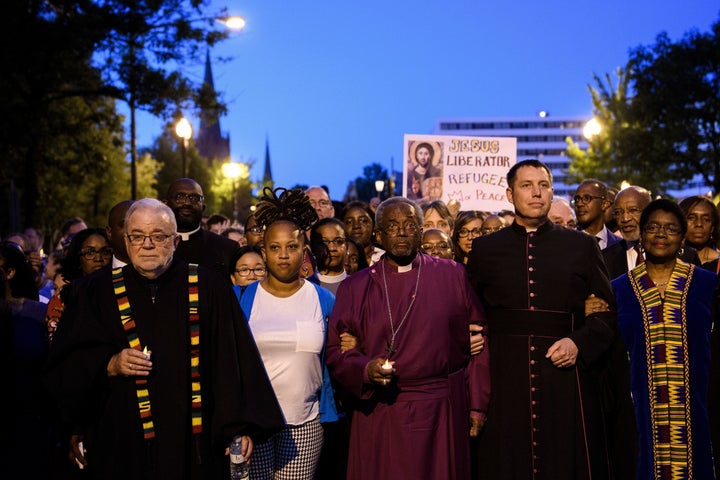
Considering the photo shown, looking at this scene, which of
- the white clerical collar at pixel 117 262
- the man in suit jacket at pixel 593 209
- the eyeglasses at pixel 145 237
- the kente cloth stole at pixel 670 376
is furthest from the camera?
the man in suit jacket at pixel 593 209

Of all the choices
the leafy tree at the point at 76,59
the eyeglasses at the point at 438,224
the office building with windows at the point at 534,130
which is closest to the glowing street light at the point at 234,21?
the leafy tree at the point at 76,59

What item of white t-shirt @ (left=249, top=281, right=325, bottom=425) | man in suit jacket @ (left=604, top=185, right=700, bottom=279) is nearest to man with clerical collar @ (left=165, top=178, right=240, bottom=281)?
white t-shirt @ (left=249, top=281, right=325, bottom=425)

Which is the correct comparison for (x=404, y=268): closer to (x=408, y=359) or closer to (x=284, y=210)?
(x=408, y=359)

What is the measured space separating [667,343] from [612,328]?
897 millimetres

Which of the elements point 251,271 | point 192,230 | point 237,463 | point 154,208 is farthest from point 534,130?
point 237,463

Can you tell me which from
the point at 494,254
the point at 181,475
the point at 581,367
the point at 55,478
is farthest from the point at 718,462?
the point at 55,478

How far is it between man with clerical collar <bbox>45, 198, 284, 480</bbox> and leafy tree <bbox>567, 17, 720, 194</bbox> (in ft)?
130

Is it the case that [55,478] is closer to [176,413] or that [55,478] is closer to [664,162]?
[176,413]

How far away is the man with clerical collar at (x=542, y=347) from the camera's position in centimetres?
614

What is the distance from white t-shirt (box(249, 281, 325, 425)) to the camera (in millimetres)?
5988

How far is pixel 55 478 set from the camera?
23.8ft

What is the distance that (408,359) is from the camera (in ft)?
19.3

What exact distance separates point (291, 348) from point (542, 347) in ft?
6.08

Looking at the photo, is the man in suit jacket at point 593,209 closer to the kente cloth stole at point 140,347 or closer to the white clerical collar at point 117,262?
the white clerical collar at point 117,262
